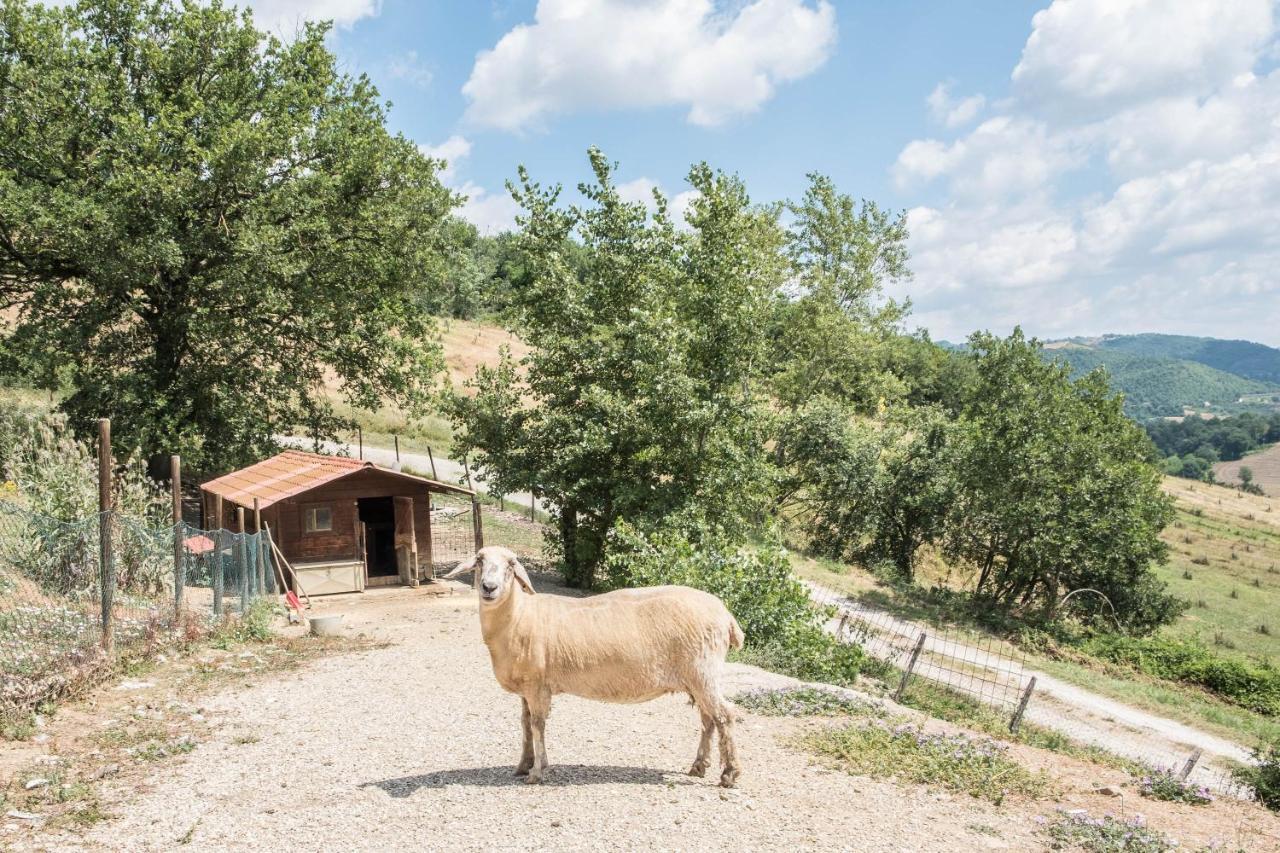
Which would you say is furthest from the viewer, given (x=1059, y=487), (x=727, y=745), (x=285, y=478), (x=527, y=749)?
(x=1059, y=487)

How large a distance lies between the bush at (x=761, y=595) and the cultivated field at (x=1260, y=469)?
112m

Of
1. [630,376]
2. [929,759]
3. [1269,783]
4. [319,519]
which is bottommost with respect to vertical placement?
[1269,783]

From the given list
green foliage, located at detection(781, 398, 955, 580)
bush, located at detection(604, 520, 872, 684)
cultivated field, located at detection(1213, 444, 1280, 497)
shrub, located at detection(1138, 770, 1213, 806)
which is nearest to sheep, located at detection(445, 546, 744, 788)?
shrub, located at detection(1138, 770, 1213, 806)

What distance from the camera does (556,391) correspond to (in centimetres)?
2211

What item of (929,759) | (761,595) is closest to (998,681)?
(761,595)

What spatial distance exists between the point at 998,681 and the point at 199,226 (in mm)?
22107

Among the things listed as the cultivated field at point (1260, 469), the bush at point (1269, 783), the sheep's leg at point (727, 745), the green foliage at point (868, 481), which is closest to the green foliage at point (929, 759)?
the sheep's leg at point (727, 745)

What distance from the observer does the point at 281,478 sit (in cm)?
1956

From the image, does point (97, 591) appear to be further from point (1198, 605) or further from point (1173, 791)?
point (1198, 605)

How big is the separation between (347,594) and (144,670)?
7.04m

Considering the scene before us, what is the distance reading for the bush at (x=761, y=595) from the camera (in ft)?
48.5

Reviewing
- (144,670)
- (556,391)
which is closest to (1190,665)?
Result: (556,391)

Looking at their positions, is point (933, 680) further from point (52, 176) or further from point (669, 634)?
point (52, 176)

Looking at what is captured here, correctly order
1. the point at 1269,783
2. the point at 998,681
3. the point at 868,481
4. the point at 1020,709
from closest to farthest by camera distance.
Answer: the point at 1269,783
the point at 1020,709
the point at 998,681
the point at 868,481
